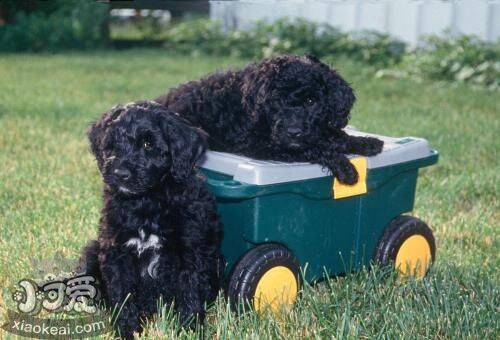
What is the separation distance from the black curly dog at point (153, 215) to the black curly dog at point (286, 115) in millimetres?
554

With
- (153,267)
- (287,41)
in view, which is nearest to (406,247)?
(153,267)

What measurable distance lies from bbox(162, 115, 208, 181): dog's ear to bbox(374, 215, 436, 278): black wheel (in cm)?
126

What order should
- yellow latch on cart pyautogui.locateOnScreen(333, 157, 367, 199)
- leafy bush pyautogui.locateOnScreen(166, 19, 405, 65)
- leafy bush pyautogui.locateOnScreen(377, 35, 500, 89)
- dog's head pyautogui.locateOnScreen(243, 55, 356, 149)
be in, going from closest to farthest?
yellow latch on cart pyautogui.locateOnScreen(333, 157, 367, 199) → dog's head pyautogui.locateOnScreen(243, 55, 356, 149) → leafy bush pyautogui.locateOnScreen(377, 35, 500, 89) → leafy bush pyautogui.locateOnScreen(166, 19, 405, 65)

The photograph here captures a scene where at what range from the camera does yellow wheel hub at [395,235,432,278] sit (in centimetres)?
366

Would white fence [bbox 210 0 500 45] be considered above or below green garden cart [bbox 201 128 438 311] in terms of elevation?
above

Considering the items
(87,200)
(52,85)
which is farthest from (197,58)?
(87,200)

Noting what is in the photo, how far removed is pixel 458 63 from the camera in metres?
11.1

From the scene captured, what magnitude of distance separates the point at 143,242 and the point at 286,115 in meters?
1.01

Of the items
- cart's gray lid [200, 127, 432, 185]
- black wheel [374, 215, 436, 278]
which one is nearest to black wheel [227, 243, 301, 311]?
cart's gray lid [200, 127, 432, 185]

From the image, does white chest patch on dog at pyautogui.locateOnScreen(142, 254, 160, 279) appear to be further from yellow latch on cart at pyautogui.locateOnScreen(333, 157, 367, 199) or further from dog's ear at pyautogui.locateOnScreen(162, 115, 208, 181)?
yellow latch on cart at pyautogui.locateOnScreen(333, 157, 367, 199)

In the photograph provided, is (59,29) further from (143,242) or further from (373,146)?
(143,242)

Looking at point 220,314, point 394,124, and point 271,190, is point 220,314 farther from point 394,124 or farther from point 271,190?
point 394,124

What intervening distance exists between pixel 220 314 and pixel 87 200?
197cm

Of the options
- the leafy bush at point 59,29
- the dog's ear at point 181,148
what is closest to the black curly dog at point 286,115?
the dog's ear at point 181,148
